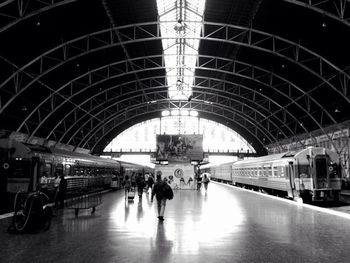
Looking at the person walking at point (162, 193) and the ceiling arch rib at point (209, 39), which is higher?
the ceiling arch rib at point (209, 39)

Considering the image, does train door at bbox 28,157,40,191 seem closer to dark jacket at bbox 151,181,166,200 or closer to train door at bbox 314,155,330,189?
dark jacket at bbox 151,181,166,200

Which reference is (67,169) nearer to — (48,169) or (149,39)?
(48,169)

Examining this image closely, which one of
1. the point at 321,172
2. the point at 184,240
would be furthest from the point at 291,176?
the point at 184,240

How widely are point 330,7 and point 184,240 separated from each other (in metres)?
21.9

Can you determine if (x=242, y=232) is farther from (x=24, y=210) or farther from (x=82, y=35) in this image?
(x=82, y=35)

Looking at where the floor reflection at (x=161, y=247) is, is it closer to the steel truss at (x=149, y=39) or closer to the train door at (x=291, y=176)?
the train door at (x=291, y=176)

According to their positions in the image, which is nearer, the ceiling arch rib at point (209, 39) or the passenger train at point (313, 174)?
the passenger train at point (313, 174)

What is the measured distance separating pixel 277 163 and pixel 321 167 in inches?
191

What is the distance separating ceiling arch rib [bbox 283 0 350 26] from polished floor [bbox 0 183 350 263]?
14404 mm

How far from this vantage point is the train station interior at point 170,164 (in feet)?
28.8

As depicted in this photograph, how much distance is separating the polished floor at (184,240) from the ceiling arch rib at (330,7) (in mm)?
14404

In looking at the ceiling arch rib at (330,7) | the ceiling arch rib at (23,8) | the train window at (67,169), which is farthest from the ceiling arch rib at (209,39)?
the train window at (67,169)

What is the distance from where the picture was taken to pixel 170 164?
103 ft

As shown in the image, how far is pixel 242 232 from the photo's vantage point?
10273mm
